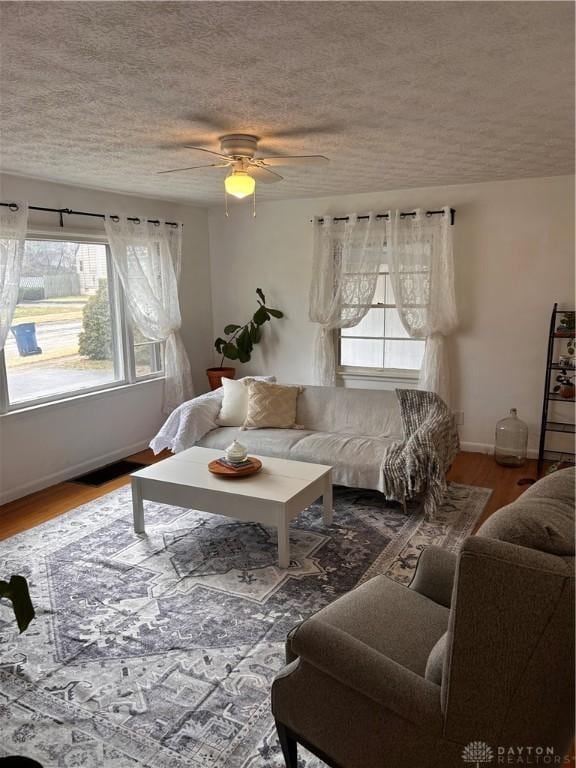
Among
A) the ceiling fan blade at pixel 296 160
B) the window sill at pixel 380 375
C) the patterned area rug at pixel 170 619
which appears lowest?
the patterned area rug at pixel 170 619

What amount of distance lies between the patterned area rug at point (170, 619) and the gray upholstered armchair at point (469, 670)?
46 centimetres

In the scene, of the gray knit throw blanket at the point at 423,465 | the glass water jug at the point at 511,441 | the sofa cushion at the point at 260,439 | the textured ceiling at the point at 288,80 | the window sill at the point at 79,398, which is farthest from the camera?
the glass water jug at the point at 511,441

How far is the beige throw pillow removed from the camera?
4.56 metres

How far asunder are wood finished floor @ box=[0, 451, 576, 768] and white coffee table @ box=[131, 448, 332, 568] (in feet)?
2.85

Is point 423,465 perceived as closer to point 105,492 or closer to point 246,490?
point 246,490

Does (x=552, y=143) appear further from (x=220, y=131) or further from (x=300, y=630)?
(x=300, y=630)

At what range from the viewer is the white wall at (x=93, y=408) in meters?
→ 4.26

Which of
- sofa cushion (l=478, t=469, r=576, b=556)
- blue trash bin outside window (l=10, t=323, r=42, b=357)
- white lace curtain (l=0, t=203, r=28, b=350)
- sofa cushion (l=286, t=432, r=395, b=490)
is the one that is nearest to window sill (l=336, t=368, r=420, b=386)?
sofa cushion (l=286, t=432, r=395, b=490)

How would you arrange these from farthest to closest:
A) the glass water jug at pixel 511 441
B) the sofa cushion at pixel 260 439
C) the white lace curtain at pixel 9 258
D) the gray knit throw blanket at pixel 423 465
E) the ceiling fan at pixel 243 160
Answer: the glass water jug at pixel 511 441
the sofa cushion at pixel 260 439
the white lace curtain at pixel 9 258
the gray knit throw blanket at pixel 423 465
the ceiling fan at pixel 243 160

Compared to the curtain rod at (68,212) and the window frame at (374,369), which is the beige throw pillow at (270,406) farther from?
the curtain rod at (68,212)

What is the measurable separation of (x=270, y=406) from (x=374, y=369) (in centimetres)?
149

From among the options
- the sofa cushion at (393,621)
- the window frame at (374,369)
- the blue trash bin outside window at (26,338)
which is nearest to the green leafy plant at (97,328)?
the blue trash bin outside window at (26,338)

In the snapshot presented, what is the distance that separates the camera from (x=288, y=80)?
2207mm

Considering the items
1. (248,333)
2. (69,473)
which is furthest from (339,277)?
(69,473)
